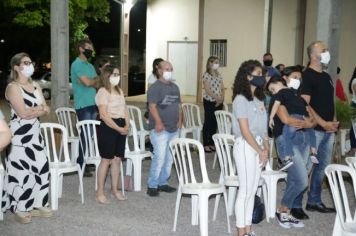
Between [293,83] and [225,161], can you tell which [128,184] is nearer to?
[225,161]

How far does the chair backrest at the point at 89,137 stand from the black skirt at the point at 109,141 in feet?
1.54

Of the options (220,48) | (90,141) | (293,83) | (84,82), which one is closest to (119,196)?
(90,141)

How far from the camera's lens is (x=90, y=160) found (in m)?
6.55

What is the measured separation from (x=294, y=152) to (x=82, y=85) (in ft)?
10.8

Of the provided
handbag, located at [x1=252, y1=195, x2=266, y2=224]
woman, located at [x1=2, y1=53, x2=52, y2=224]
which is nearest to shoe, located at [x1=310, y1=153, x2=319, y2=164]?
handbag, located at [x1=252, y1=195, x2=266, y2=224]

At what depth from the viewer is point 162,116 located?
6484 millimetres

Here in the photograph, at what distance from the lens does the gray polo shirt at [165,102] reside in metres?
6.44

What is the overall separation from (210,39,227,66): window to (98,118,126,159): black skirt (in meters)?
13.4

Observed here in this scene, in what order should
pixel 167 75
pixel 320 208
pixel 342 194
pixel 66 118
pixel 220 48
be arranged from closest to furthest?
pixel 342 194 < pixel 320 208 < pixel 167 75 < pixel 66 118 < pixel 220 48

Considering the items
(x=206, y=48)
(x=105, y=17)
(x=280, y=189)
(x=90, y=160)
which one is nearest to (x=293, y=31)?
(x=206, y=48)

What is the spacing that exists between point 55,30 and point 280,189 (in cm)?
469

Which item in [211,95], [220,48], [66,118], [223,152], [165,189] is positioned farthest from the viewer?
[220,48]

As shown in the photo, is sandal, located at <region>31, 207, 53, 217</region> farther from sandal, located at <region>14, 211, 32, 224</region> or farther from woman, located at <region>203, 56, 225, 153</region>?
woman, located at <region>203, 56, 225, 153</region>

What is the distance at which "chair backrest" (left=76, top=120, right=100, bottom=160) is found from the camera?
6.67 m
